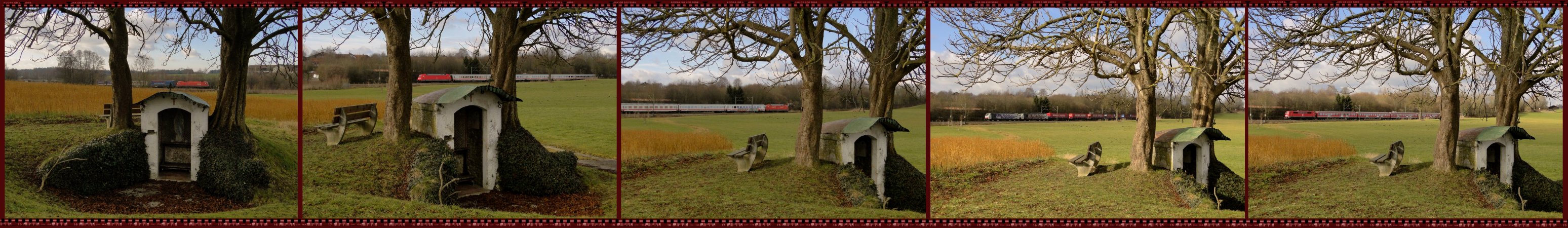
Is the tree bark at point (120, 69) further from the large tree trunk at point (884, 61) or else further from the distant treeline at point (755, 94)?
the large tree trunk at point (884, 61)

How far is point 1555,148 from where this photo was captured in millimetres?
6910

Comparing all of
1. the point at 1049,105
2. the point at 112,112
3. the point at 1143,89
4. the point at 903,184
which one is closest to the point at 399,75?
the point at 112,112

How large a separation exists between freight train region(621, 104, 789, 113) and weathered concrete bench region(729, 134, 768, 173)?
0.86 ft

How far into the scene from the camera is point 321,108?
696cm

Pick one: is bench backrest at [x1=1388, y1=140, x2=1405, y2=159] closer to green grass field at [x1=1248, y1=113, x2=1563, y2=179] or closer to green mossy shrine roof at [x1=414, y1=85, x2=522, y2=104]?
green grass field at [x1=1248, y1=113, x2=1563, y2=179]

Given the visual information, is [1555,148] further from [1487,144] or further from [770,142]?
[770,142]

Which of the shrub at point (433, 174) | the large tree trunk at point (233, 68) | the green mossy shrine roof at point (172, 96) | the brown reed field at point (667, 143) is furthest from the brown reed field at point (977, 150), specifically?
the green mossy shrine roof at point (172, 96)

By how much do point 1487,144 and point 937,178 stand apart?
17.7ft

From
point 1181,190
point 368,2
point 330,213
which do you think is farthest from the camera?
point 1181,190

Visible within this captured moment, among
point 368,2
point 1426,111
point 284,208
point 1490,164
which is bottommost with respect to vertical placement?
point 284,208

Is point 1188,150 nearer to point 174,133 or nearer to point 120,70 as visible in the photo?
point 174,133

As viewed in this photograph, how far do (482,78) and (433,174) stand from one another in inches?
41.8

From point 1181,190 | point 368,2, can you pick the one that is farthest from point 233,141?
point 1181,190

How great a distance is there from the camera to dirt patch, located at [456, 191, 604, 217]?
22.9 feet
